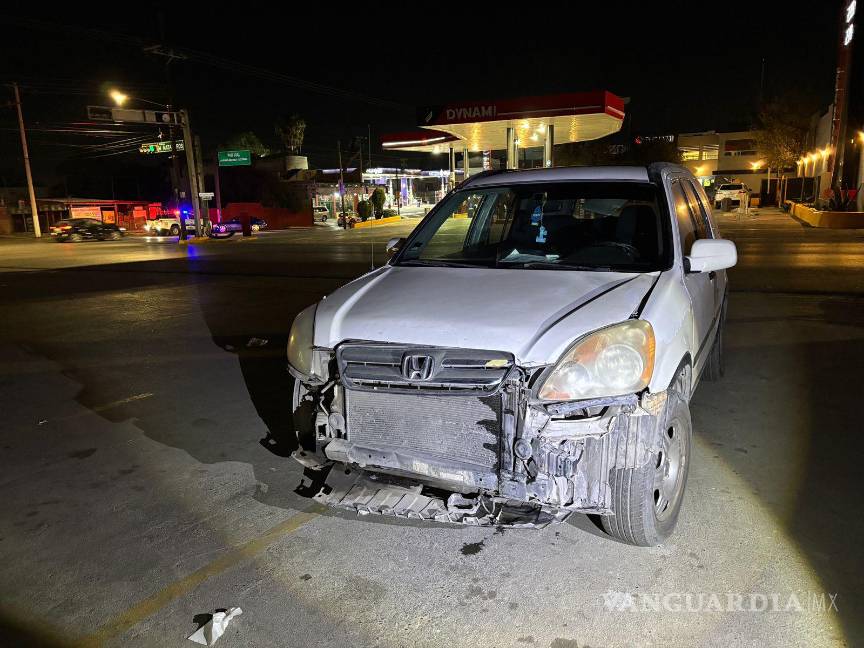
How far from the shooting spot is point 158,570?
10.6ft

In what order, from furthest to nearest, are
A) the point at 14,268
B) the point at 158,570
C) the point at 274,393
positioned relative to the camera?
the point at 14,268, the point at 274,393, the point at 158,570

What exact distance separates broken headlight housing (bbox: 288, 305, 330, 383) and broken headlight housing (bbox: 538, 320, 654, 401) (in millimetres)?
1183

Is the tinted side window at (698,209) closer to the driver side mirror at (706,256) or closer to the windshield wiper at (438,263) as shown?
the driver side mirror at (706,256)

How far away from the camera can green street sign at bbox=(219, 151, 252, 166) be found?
186 feet

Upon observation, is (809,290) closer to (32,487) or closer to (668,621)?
(668,621)

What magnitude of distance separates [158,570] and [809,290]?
37.9 ft

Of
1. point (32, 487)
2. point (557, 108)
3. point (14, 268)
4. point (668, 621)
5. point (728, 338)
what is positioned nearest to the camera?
point (668, 621)

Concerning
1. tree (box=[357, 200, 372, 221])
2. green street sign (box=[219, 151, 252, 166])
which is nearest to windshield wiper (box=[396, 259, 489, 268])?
tree (box=[357, 200, 372, 221])

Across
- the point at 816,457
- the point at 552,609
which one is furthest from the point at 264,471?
the point at 816,457

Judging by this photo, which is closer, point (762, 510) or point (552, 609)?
point (552, 609)

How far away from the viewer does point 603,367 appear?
285 centimetres

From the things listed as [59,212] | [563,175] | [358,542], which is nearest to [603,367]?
[358,542]

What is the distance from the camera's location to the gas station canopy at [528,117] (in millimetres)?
24672

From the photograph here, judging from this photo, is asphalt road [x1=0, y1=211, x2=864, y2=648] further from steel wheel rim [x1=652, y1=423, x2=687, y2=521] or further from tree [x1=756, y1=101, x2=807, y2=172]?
tree [x1=756, y1=101, x2=807, y2=172]
